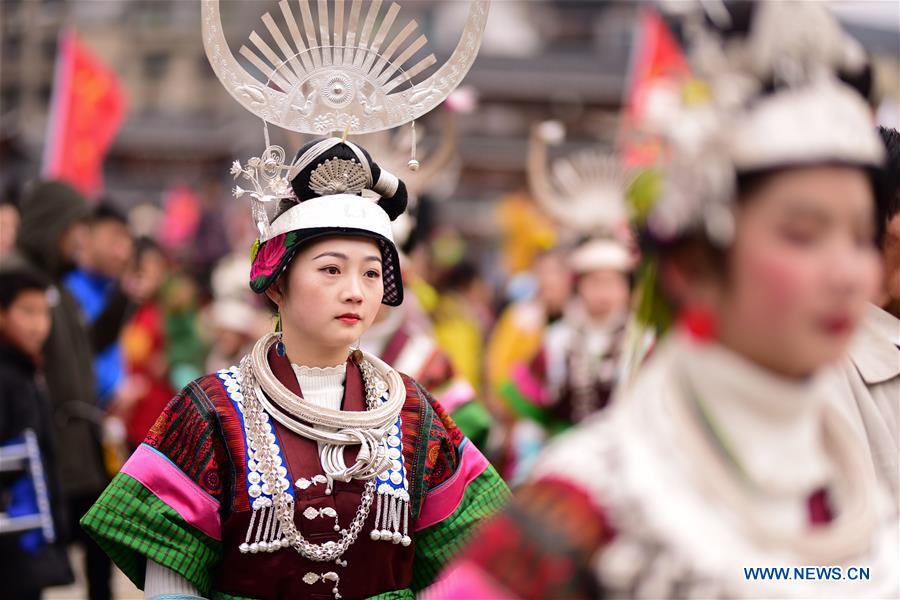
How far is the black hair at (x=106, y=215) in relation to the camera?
7.79 meters

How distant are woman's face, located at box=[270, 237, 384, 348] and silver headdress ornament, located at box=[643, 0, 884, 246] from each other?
1.32 metres

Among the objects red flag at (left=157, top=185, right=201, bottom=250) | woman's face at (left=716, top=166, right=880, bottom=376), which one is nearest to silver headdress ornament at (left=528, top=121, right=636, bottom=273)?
woman's face at (left=716, top=166, right=880, bottom=376)

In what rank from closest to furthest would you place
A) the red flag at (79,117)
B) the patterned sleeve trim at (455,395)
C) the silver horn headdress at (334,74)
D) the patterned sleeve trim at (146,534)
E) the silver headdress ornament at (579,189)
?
1. the patterned sleeve trim at (146,534)
2. the silver horn headdress at (334,74)
3. the patterned sleeve trim at (455,395)
4. the silver headdress ornament at (579,189)
5. the red flag at (79,117)

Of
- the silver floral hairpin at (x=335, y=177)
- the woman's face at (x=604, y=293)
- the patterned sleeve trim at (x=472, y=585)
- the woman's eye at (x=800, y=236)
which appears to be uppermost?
the silver floral hairpin at (x=335, y=177)

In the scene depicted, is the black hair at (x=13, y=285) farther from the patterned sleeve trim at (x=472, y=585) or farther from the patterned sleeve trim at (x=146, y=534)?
the patterned sleeve trim at (x=472, y=585)

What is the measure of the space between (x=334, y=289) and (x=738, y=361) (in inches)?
57.8

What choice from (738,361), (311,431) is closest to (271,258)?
(311,431)

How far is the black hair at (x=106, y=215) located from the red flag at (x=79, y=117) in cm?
142

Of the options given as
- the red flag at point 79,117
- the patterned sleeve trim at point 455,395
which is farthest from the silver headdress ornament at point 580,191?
the red flag at point 79,117

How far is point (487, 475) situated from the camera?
3479 mm

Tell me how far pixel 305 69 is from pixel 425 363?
6.62ft

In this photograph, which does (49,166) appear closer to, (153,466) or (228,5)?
(153,466)

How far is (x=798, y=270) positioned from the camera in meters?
1.89

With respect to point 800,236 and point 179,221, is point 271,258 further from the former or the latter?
point 179,221
